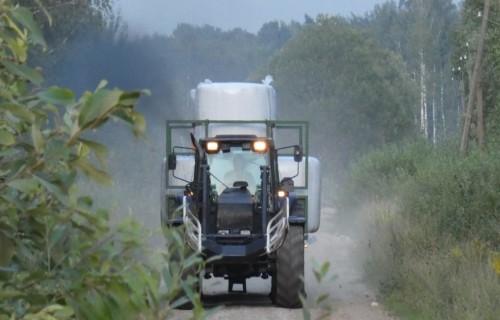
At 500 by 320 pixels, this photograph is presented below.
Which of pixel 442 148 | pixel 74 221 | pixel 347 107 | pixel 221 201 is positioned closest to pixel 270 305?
pixel 221 201

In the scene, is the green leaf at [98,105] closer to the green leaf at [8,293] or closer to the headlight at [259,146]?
the green leaf at [8,293]

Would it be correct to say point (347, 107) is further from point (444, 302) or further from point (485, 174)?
point (444, 302)

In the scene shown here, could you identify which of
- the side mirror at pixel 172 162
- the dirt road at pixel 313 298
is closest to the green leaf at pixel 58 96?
the dirt road at pixel 313 298

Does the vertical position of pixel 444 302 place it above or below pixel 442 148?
below

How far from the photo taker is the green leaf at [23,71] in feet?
9.84

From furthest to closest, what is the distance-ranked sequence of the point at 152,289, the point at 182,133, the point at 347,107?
the point at 347,107, the point at 182,133, the point at 152,289

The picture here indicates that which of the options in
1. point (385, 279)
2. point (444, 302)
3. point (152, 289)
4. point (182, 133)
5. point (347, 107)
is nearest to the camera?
point (152, 289)

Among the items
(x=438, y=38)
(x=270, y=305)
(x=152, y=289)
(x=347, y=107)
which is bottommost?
(x=270, y=305)

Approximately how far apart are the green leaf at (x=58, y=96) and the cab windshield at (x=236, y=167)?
585 inches

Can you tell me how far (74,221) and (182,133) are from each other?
23075 mm

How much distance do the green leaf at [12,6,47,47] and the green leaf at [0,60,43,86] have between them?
72mm

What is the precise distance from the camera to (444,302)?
607 inches

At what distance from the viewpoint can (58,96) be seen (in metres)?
2.91

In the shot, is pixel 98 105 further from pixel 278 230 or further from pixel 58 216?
pixel 278 230
